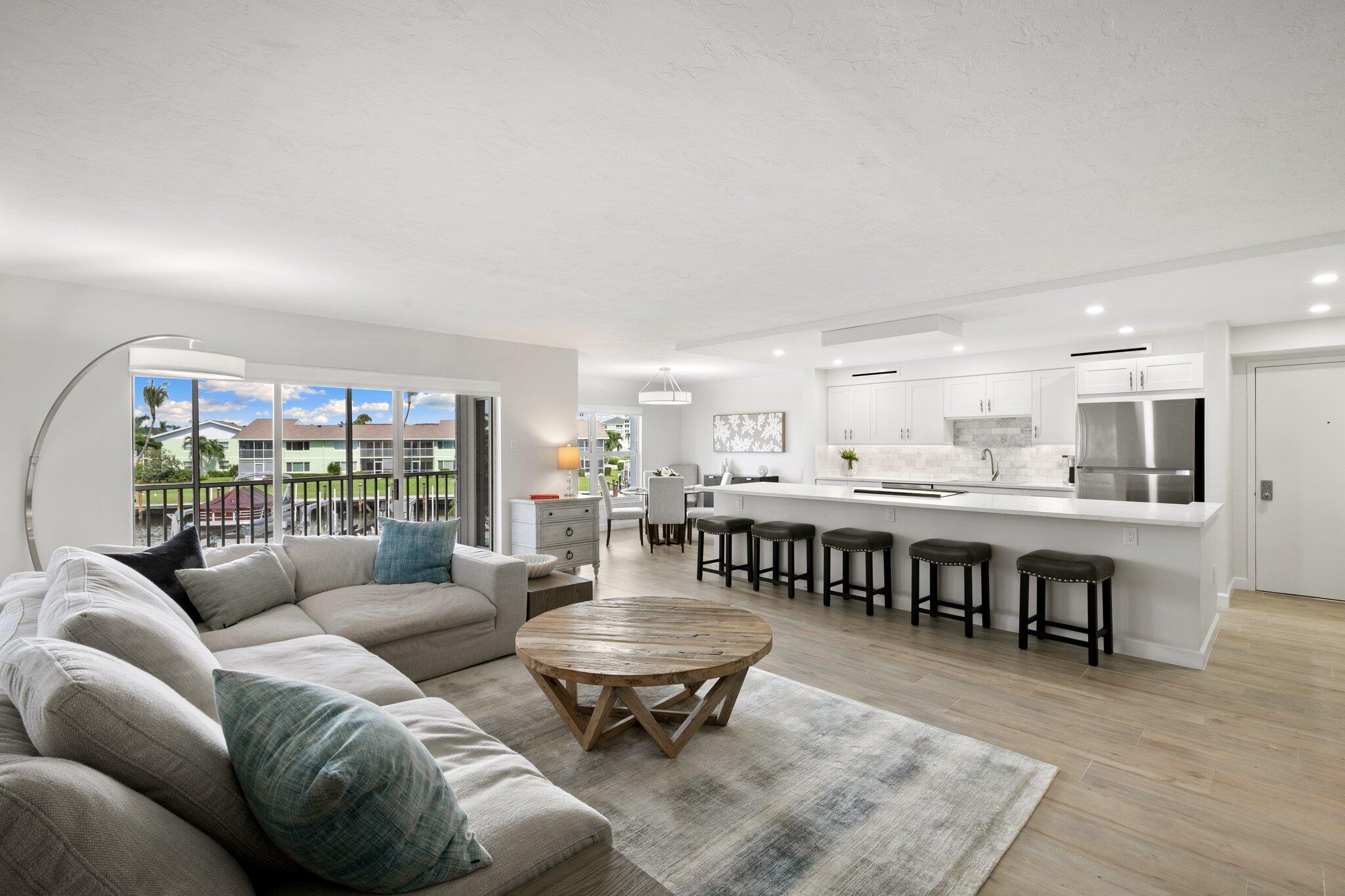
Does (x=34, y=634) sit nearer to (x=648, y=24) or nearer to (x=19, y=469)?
(x=648, y=24)

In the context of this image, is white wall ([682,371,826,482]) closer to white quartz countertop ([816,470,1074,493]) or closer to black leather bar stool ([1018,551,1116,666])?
white quartz countertop ([816,470,1074,493])

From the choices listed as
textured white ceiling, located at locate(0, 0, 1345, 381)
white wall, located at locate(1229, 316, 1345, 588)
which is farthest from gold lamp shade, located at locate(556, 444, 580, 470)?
white wall, located at locate(1229, 316, 1345, 588)

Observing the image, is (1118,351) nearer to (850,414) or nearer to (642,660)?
(850,414)

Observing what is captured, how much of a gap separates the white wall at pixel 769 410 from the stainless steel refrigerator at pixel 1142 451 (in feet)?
10.3

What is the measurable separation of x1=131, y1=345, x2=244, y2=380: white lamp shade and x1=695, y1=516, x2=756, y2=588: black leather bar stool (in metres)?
3.67

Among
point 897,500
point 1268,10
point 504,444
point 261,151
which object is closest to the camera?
point 1268,10

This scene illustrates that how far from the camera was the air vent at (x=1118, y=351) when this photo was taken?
5.89m

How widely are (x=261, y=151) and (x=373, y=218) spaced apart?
692 millimetres

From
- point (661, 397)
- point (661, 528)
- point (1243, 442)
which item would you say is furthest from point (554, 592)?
point (1243, 442)

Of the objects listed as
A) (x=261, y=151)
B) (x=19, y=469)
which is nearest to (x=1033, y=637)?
(x=261, y=151)

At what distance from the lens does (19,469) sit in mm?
3895

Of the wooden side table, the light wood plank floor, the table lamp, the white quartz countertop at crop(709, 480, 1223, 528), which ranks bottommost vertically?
the light wood plank floor

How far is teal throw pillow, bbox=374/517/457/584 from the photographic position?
3898mm

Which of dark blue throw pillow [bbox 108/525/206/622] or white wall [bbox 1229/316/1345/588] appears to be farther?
white wall [bbox 1229/316/1345/588]
